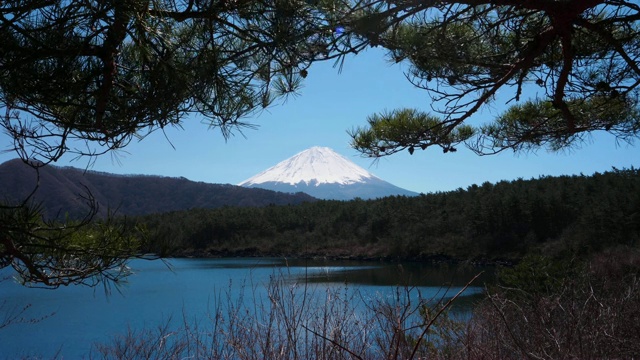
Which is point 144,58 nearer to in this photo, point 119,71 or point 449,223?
point 119,71

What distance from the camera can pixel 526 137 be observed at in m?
3.73

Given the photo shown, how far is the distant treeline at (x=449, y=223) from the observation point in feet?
54.9

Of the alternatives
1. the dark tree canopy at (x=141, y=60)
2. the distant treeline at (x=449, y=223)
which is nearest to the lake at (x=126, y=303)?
the distant treeline at (x=449, y=223)

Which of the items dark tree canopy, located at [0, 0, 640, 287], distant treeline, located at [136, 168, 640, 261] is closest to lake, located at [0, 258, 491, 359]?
distant treeline, located at [136, 168, 640, 261]

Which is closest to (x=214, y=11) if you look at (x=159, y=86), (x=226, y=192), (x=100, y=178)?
(x=159, y=86)

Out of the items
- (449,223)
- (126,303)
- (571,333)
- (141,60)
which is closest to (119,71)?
(141,60)

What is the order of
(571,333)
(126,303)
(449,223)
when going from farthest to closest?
(449,223) < (126,303) < (571,333)

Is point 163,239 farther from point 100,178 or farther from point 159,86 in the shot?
point 100,178

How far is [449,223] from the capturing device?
24750 mm

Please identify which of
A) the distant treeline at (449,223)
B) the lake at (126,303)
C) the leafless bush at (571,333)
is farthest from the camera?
the distant treeline at (449,223)

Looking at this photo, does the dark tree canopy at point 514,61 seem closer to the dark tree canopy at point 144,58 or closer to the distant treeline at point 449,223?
the dark tree canopy at point 144,58

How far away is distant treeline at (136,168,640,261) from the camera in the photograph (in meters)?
16.7

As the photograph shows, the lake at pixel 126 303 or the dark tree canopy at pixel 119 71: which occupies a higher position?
the dark tree canopy at pixel 119 71

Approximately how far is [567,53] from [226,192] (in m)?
43.8
